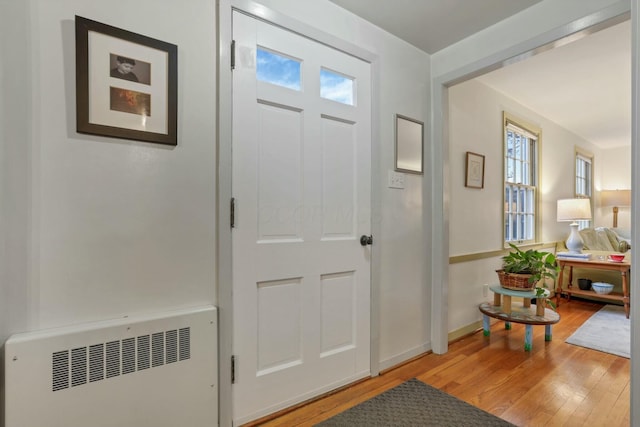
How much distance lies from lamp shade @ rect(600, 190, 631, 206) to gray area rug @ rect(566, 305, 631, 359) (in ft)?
11.0

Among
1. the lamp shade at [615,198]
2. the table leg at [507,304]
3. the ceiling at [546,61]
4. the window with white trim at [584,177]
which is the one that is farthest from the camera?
the lamp shade at [615,198]

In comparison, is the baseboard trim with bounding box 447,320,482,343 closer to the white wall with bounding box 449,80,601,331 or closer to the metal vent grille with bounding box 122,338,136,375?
the white wall with bounding box 449,80,601,331

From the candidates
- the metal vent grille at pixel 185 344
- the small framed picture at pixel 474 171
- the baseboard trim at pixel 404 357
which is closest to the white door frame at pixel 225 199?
the metal vent grille at pixel 185 344

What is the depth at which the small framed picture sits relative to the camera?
2.87 meters

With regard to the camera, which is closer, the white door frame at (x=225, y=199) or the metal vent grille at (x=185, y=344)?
the metal vent grille at (x=185, y=344)

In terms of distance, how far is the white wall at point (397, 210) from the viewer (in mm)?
2127

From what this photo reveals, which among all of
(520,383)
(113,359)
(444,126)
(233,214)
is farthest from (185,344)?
(444,126)

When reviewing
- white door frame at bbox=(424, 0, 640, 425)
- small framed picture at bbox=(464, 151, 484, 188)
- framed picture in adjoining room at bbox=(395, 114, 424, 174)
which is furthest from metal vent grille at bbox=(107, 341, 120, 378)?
small framed picture at bbox=(464, 151, 484, 188)

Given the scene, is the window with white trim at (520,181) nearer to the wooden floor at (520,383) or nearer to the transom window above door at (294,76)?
the wooden floor at (520,383)

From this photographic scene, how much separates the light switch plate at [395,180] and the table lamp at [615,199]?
5964 mm

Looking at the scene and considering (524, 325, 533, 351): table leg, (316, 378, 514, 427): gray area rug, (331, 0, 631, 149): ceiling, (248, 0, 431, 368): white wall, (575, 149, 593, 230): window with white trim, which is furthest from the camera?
(575, 149, 593, 230): window with white trim

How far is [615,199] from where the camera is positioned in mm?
5863

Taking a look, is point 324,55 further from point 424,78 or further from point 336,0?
point 424,78

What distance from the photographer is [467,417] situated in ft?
5.43
